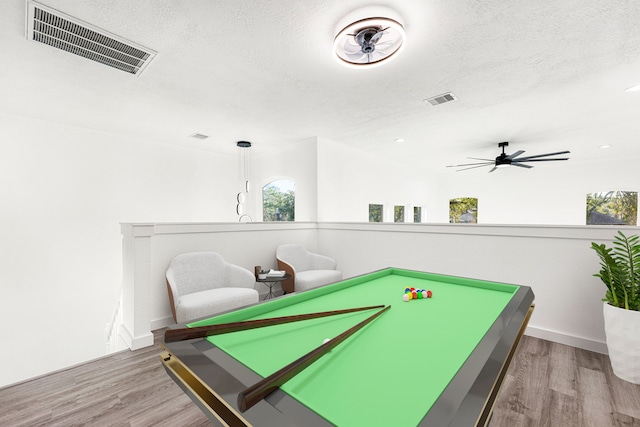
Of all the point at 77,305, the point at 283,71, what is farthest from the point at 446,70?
the point at 77,305

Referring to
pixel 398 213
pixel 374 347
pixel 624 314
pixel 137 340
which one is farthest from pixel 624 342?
pixel 398 213

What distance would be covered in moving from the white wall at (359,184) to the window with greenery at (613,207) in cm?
382

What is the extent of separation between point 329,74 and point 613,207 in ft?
25.0

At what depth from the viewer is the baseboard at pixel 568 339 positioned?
253cm

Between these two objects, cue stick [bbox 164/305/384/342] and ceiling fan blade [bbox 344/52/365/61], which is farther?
ceiling fan blade [bbox 344/52/365/61]

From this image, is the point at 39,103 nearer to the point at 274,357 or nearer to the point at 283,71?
the point at 283,71

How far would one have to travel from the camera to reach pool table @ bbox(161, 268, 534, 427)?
0.67 metres

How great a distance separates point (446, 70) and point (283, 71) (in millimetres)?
1612

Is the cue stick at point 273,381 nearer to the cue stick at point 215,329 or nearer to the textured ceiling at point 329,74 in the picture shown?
the cue stick at point 215,329

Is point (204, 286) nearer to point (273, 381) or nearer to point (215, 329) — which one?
point (215, 329)

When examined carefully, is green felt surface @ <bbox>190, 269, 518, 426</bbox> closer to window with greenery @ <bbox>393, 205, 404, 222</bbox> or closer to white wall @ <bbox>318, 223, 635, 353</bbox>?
white wall @ <bbox>318, 223, 635, 353</bbox>

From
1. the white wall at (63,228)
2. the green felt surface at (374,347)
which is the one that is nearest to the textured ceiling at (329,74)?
the white wall at (63,228)

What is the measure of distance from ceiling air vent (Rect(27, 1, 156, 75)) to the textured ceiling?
9cm

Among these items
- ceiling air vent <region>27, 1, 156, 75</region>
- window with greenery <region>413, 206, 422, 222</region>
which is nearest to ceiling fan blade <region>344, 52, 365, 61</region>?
ceiling air vent <region>27, 1, 156, 75</region>
